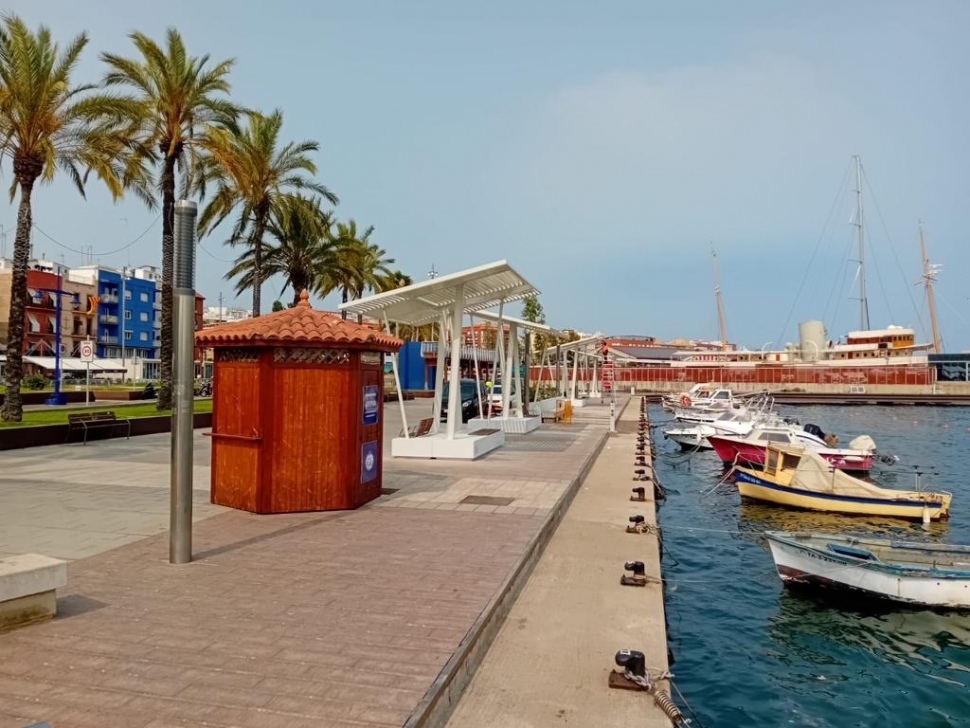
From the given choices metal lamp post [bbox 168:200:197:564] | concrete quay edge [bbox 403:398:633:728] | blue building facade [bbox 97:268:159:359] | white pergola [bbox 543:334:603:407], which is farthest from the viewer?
blue building facade [bbox 97:268:159:359]

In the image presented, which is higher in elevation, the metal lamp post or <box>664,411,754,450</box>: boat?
the metal lamp post

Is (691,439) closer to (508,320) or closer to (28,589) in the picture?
(508,320)

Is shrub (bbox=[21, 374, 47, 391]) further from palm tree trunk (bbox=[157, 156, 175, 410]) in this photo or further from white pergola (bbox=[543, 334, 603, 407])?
white pergola (bbox=[543, 334, 603, 407])

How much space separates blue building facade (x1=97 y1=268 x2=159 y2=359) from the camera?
3250 inches

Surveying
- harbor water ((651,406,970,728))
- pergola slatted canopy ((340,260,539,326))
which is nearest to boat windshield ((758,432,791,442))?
harbor water ((651,406,970,728))

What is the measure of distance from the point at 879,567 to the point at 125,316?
91.2 metres

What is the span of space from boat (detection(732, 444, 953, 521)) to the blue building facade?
82.7 meters

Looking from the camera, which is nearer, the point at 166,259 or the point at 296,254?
the point at 166,259

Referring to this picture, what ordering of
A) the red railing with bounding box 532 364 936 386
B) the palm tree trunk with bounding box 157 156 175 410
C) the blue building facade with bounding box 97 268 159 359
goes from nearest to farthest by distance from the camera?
the palm tree trunk with bounding box 157 156 175 410
the red railing with bounding box 532 364 936 386
the blue building facade with bounding box 97 268 159 359

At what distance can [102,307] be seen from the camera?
270ft

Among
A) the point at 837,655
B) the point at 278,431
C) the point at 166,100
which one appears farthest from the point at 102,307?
the point at 837,655

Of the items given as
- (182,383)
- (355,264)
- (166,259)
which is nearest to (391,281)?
(355,264)

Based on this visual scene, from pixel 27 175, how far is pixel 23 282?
3.01 m

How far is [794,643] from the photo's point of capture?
834cm
